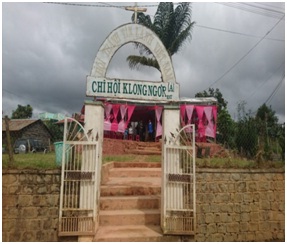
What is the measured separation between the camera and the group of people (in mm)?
15892

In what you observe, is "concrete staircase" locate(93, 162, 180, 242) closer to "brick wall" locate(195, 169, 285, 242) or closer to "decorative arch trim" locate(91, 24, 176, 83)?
"brick wall" locate(195, 169, 285, 242)

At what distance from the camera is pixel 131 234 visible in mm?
5145

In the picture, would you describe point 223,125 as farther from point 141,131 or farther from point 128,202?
point 128,202

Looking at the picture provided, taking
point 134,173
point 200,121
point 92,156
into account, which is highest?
point 200,121

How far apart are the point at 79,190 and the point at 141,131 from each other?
42.1ft

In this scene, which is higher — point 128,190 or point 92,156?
point 92,156

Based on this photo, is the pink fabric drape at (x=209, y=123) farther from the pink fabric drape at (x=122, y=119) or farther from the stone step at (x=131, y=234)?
the stone step at (x=131, y=234)

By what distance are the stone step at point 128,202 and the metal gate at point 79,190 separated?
708 millimetres

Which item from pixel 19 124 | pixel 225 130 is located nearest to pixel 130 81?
pixel 225 130

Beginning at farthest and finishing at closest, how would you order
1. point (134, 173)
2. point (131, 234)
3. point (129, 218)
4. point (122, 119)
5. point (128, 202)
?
1. point (122, 119)
2. point (134, 173)
3. point (128, 202)
4. point (129, 218)
5. point (131, 234)

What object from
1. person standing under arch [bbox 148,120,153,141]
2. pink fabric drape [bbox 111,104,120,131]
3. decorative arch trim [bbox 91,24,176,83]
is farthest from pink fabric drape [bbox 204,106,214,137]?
decorative arch trim [bbox 91,24,176,83]

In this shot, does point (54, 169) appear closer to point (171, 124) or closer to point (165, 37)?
point (171, 124)

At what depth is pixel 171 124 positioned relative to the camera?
5680mm

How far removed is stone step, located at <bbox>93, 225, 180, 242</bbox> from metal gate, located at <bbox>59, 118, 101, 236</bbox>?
0.22 meters
